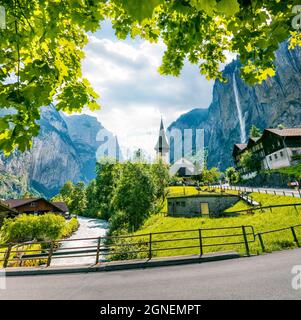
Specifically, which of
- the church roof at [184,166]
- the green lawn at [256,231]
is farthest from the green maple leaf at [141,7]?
the church roof at [184,166]

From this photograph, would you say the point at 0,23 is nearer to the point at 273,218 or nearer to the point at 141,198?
the point at 273,218

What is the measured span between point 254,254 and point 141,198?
24307mm

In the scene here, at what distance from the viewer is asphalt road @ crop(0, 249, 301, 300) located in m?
5.82

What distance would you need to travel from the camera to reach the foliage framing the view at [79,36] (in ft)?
9.29

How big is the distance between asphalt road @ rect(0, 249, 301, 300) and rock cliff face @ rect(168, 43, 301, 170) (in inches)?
2735

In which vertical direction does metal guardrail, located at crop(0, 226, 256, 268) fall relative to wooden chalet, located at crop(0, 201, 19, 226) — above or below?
below

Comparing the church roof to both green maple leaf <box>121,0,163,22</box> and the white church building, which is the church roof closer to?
the white church building

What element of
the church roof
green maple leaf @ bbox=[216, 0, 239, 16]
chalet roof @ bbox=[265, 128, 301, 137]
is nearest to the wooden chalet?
green maple leaf @ bbox=[216, 0, 239, 16]

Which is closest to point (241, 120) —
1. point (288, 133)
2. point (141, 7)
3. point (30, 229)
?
point (288, 133)

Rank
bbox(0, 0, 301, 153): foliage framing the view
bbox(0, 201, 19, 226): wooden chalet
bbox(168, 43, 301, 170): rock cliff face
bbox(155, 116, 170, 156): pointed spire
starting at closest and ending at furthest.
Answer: bbox(0, 0, 301, 153): foliage framing the view
bbox(0, 201, 19, 226): wooden chalet
bbox(168, 43, 301, 170): rock cliff face
bbox(155, 116, 170, 156): pointed spire

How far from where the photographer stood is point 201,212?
35469 millimetres

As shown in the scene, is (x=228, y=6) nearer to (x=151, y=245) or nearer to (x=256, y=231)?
(x=256, y=231)

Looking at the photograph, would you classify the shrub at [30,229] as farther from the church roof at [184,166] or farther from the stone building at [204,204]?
the church roof at [184,166]
